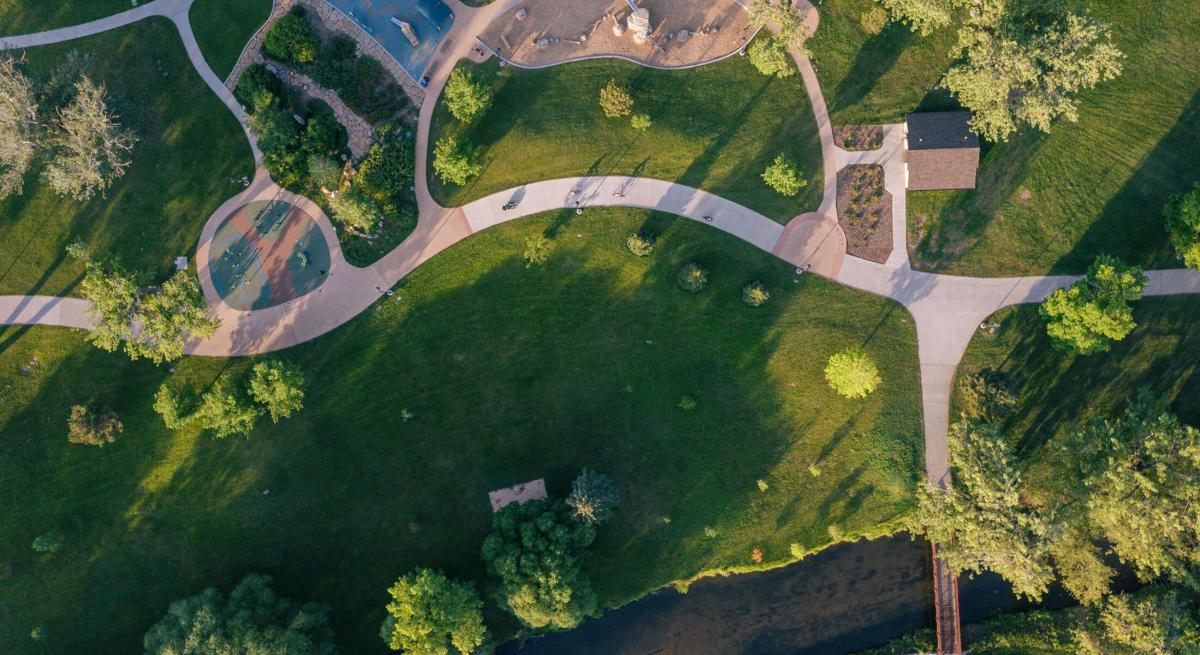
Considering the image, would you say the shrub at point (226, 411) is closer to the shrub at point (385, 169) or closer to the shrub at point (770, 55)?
the shrub at point (385, 169)

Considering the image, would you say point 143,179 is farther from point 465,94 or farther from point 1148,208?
point 1148,208

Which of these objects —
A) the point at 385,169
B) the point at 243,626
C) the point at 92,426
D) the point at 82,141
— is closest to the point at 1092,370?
the point at 385,169

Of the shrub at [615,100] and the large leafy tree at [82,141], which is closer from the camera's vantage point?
the large leafy tree at [82,141]

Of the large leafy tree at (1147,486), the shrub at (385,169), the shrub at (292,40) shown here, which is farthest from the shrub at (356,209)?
the large leafy tree at (1147,486)

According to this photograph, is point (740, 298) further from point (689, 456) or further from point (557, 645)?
point (557, 645)

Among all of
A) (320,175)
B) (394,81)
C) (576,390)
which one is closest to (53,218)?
(320,175)
